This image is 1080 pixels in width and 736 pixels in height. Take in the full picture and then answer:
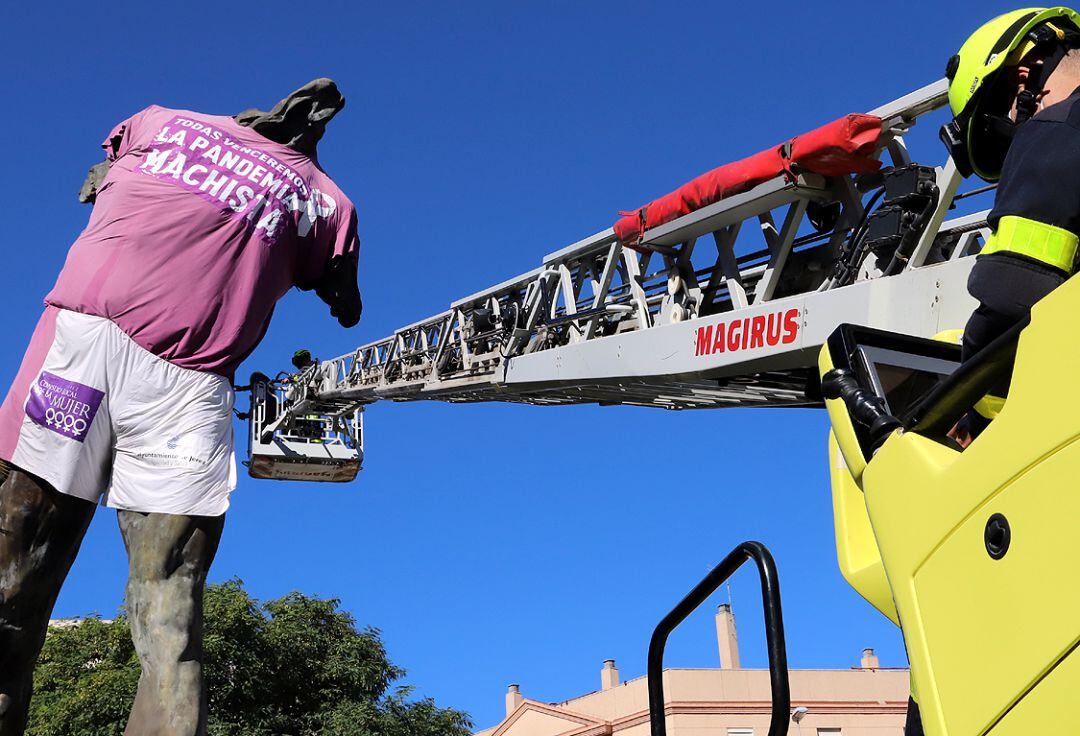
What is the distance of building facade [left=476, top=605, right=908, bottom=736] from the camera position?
138 feet

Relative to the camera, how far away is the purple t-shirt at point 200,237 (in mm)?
2908

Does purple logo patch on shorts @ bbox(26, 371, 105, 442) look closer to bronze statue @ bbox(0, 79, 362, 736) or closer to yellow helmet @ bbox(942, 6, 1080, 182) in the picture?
bronze statue @ bbox(0, 79, 362, 736)

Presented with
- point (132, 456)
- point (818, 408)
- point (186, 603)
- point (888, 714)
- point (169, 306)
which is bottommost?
point (186, 603)

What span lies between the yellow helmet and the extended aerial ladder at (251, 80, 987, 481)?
1.78 m

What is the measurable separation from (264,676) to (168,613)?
2387 cm

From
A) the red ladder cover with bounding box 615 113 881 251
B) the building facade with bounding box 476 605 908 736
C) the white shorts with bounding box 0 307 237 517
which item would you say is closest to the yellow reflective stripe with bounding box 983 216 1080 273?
the white shorts with bounding box 0 307 237 517

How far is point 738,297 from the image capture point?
7.65 m

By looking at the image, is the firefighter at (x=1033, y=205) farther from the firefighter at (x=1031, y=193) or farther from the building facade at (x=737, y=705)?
the building facade at (x=737, y=705)

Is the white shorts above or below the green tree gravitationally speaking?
below

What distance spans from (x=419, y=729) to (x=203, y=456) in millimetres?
23926

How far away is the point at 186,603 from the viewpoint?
2660 millimetres

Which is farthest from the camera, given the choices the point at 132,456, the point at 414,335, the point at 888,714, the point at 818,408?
the point at 888,714

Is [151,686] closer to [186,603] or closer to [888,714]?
[186,603]

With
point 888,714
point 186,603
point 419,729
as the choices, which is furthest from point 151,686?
point 888,714
